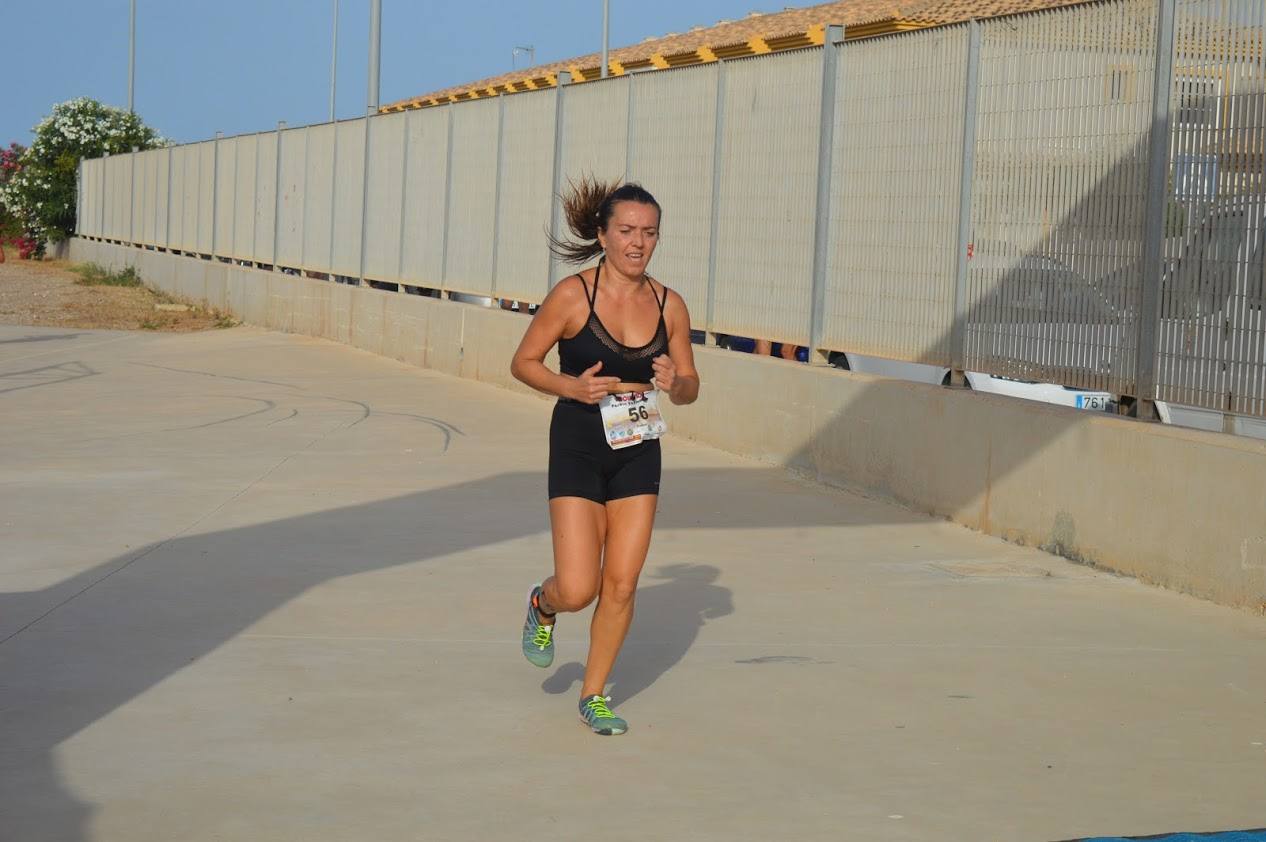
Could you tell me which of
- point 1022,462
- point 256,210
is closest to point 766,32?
point 256,210

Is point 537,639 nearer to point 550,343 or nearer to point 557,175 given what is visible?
point 550,343

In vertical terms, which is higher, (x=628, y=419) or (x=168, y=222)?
(x=168, y=222)

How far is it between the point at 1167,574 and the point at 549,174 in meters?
11.4

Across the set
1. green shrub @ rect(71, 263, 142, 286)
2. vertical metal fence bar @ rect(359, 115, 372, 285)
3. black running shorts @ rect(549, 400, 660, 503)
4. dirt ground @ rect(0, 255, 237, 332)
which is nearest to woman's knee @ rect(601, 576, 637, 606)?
black running shorts @ rect(549, 400, 660, 503)

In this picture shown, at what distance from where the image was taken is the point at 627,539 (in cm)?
639

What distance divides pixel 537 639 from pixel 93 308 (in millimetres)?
29180

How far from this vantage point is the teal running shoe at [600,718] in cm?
626

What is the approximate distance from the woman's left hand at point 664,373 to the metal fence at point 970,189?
12.0 ft

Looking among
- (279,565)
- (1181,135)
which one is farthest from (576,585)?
(1181,135)

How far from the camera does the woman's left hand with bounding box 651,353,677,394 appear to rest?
624cm

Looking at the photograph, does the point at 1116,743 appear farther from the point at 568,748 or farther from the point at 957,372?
the point at 957,372

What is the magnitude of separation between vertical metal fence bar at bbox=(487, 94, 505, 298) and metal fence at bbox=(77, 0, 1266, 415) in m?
0.06

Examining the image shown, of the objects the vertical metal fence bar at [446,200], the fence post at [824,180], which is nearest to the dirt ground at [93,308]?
the vertical metal fence bar at [446,200]

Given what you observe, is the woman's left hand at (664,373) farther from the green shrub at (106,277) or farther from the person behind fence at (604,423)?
the green shrub at (106,277)
